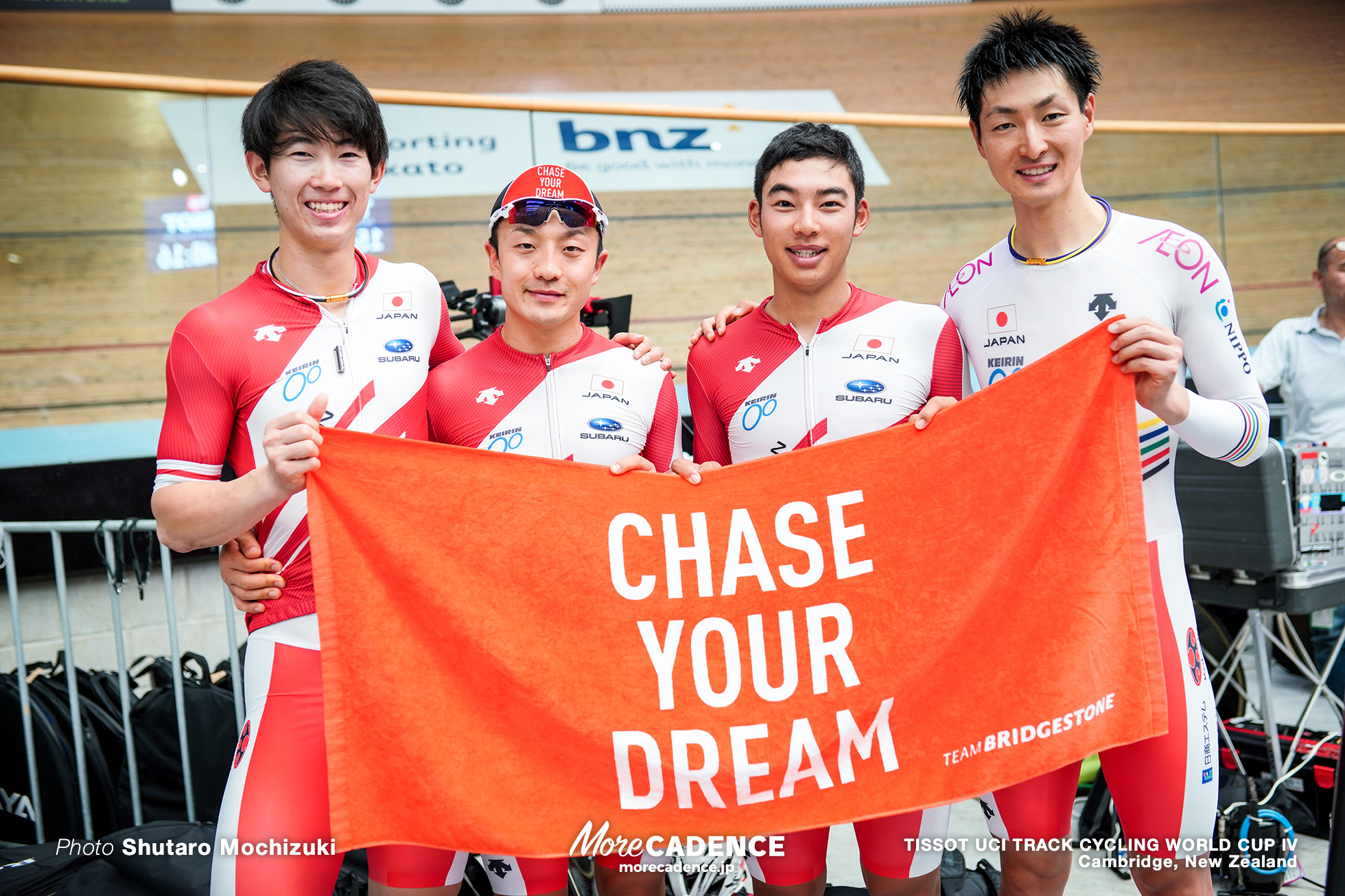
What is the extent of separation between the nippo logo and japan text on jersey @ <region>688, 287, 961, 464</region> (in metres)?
0.75

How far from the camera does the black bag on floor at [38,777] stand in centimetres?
323

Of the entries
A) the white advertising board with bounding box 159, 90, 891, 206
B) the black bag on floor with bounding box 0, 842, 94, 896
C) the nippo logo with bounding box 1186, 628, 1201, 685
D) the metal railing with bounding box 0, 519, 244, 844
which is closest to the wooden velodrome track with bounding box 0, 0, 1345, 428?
the white advertising board with bounding box 159, 90, 891, 206

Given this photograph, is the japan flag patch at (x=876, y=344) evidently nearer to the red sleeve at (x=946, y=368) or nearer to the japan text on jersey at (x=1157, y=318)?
the red sleeve at (x=946, y=368)

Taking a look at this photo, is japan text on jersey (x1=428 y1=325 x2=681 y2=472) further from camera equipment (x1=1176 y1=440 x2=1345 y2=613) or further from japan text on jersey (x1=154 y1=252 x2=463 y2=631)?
camera equipment (x1=1176 y1=440 x2=1345 y2=613)

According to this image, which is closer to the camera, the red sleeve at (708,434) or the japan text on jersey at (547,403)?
the japan text on jersey at (547,403)

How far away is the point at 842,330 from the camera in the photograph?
7.71 ft

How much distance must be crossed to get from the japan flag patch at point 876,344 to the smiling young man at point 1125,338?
229 millimetres

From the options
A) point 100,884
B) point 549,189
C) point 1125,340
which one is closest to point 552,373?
point 549,189

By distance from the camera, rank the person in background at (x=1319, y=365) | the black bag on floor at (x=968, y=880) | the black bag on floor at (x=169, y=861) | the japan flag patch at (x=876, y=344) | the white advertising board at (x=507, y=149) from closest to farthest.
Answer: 1. the japan flag patch at (x=876, y=344)
2. the black bag on floor at (x=169, y=861)
3. the black bag on floor at (x=968, y=880)
4. the person in background at (x=1319, y=365)
5. the white advertising board at (x=507, y=149)

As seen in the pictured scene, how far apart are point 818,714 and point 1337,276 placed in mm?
4325

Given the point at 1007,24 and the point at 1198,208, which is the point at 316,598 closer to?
the point at 1007,24

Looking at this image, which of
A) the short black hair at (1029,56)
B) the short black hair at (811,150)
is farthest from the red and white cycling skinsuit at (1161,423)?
the short black hair at (811,150)

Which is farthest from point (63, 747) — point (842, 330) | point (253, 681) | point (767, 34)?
point (767, 34)

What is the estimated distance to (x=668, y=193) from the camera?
677 centimetres
